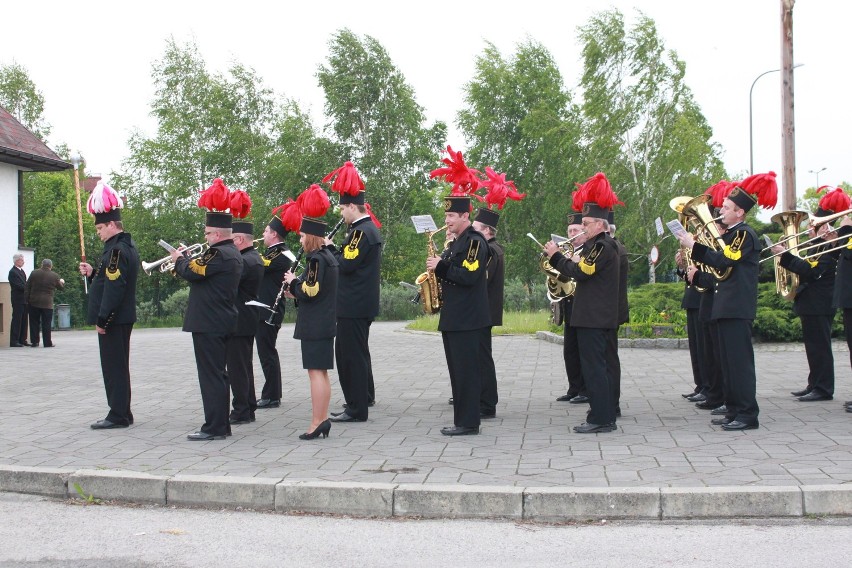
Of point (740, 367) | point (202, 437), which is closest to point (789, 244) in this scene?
point (740, 367)

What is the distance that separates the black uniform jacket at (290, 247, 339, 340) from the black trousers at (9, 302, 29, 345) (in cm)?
1552

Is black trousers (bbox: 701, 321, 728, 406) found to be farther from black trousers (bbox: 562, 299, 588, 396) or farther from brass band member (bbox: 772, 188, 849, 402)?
black trousers (bbox: 562, 299, 588, 396)

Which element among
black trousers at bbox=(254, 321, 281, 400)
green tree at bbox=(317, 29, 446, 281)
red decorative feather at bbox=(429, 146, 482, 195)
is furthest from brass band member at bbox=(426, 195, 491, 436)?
green tree at bbox=(317, 29, 446, 281)

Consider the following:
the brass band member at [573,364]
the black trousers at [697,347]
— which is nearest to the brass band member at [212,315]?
the brass band member at [573,364]

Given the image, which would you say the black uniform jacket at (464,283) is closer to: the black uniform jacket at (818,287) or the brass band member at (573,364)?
the brass band member at (573,364)

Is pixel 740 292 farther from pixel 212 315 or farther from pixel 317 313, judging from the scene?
pixel 212 315

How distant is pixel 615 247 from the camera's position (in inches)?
348

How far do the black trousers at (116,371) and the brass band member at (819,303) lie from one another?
6679 millimetres

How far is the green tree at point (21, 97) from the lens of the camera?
210ft


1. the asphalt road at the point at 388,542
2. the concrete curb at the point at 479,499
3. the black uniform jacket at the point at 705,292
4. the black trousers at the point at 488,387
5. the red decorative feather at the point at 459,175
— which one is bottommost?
the asphalt road at the point at 388,542

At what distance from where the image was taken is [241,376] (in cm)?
982

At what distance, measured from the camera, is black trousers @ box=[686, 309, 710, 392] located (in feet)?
35.4

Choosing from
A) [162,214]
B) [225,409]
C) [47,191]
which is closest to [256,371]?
[225,409]

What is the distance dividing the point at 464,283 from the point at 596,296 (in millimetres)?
1166
